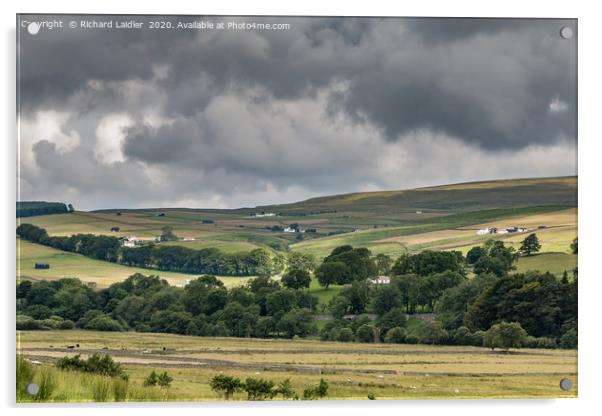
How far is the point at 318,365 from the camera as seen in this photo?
14.2 metres

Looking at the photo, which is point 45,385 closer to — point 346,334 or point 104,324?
point 104,324

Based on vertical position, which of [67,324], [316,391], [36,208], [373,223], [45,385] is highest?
[36,208]

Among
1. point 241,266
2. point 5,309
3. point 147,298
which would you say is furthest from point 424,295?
point 5,309

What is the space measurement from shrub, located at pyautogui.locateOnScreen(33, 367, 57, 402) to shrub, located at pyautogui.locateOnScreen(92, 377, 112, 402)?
55 cm

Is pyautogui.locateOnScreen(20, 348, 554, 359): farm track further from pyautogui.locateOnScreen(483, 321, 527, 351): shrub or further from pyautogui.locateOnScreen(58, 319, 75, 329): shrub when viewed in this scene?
pyautogui.locateOnScreen(58, 319, 75, 329): shrub

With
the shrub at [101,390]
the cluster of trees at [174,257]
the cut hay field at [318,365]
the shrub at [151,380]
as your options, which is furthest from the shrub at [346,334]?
the shrub at [101,390]

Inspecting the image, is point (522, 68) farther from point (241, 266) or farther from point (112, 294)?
point (112, 294)

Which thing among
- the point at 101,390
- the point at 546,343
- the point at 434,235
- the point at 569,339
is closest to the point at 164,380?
the point at 101,390

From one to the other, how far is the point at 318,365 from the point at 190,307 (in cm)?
220

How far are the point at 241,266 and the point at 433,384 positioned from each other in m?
3.41

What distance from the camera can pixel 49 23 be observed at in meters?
13.7

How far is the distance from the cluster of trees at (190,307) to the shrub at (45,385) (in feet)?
3.58

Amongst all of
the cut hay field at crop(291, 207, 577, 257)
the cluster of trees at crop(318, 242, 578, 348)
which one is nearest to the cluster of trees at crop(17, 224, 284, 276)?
the cut hay field at crop(291, 207, 577, 257)

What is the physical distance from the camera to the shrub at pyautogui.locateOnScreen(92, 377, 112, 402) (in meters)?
13.4
